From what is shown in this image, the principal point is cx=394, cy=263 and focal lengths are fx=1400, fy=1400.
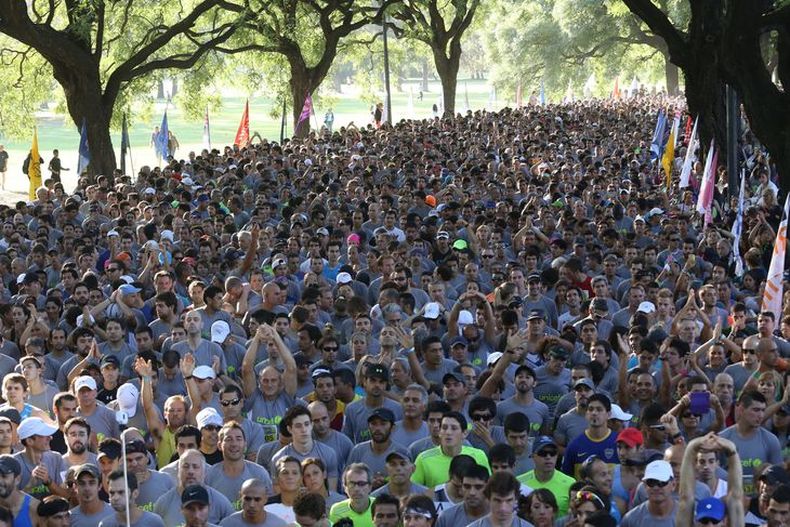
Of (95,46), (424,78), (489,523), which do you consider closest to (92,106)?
(95,46)

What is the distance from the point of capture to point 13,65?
35812 mm

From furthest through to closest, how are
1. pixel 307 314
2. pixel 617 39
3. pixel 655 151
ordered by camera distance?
pixel 617 39
pixel 655 151
pixel 307 314

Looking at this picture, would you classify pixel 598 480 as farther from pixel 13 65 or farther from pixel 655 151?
pixel 13 65

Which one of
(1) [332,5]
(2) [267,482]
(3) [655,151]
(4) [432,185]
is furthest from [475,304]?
(1) [332,5]

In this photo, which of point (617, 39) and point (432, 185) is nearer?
point (432, 185)

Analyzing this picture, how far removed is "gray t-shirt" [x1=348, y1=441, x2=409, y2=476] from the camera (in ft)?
30.5

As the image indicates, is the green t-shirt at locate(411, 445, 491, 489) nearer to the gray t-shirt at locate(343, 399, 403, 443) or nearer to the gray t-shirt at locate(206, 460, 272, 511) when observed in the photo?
the gray t-shirt at locate(206, 460, 272, 511)

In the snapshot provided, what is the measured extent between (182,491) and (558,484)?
7.65 ft

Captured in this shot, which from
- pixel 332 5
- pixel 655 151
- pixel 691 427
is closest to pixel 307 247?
pixel 691 427

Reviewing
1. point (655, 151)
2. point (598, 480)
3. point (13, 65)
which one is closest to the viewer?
point (598, 480)

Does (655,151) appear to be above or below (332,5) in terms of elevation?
below

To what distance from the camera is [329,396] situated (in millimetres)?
10547

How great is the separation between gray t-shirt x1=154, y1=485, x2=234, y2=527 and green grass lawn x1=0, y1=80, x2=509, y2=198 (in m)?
33.4

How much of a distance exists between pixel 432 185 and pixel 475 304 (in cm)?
1021
